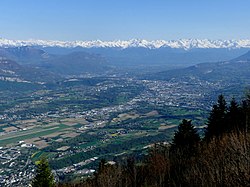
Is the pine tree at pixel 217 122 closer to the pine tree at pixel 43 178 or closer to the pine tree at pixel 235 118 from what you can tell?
the pine tree at pixel 235 118

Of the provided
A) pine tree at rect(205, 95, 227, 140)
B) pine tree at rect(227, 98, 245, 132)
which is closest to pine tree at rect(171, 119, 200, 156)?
pine tree at rect(205, 95, 227, 140)

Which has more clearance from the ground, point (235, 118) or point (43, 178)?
point (235, 118)

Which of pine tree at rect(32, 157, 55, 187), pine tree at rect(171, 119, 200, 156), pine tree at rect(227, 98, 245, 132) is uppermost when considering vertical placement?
pine tree at rect(227, 98, 245, 132)

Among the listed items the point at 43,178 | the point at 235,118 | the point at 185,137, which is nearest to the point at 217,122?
the point at 235,118

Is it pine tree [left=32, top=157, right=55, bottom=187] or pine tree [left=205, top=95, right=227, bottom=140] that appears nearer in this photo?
pine tree [left=32, top=157, right=55, bottom=187]

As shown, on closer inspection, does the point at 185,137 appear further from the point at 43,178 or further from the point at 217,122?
the point at 43,178

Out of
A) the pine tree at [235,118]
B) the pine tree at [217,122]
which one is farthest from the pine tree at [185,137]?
the pine tree at [235,118]

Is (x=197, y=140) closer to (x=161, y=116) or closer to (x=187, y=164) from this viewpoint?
(x=187, y=164)

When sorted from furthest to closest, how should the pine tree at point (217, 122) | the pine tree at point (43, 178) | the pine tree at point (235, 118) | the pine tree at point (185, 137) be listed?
1. the pine tree at point (217, 122)
2. the pine tree at point (185, 137)
3. the pine tree at point (235, 118)
4. the pine tree at point (43, 178)

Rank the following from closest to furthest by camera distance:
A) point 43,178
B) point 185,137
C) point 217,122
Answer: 1. point 43,178
2. point 185,137
3. point 217,122

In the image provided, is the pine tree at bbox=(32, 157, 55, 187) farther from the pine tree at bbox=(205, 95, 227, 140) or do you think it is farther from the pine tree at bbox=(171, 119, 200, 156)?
the pine tree at bbox=(205, 95, 227, 140)

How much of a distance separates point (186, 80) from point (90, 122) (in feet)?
301

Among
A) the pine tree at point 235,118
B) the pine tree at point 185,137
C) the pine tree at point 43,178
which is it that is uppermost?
the pine tree at point 235,118

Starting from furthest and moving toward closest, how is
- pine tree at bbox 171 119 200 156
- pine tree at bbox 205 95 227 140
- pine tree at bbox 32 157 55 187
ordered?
1. pine tree at bbox 205 95 227 140
2. pine tree at bbox 171 119 200 156
3. pine tree at bbox 32 157 55 187
